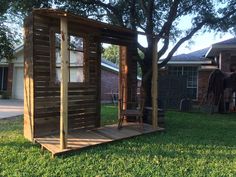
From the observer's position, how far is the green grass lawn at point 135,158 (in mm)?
5486

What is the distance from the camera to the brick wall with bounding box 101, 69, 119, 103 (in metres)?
23.1

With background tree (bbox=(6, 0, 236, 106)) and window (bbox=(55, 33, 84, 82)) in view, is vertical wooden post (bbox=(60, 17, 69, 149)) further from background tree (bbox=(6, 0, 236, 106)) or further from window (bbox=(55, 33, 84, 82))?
background tree (bbox=(6, 0, 236, 106))

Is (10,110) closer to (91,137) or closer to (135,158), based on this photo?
(91,137)

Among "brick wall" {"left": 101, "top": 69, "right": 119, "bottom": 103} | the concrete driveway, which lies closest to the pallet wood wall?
the concrete driveway

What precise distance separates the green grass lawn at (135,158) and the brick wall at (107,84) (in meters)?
14.8

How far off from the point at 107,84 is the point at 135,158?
17.3 metres

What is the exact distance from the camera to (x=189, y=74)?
19344mm

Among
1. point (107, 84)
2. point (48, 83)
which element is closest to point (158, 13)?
point (48, 83)

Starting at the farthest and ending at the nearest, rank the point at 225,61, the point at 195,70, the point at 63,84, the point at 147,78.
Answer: the point at 195,70, the point at 225,61, the point at 147,78, the point at 63,84

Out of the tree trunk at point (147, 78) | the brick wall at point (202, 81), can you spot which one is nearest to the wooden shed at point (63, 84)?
the tree trunk at point (147, 78)

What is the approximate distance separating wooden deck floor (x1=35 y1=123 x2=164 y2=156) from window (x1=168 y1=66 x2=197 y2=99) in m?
10.3

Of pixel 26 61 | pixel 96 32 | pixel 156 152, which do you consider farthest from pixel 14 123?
pixel 156 152

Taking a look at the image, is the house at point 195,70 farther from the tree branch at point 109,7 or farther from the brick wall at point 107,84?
the tree branch at point 109,7

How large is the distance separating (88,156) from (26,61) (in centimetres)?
306
